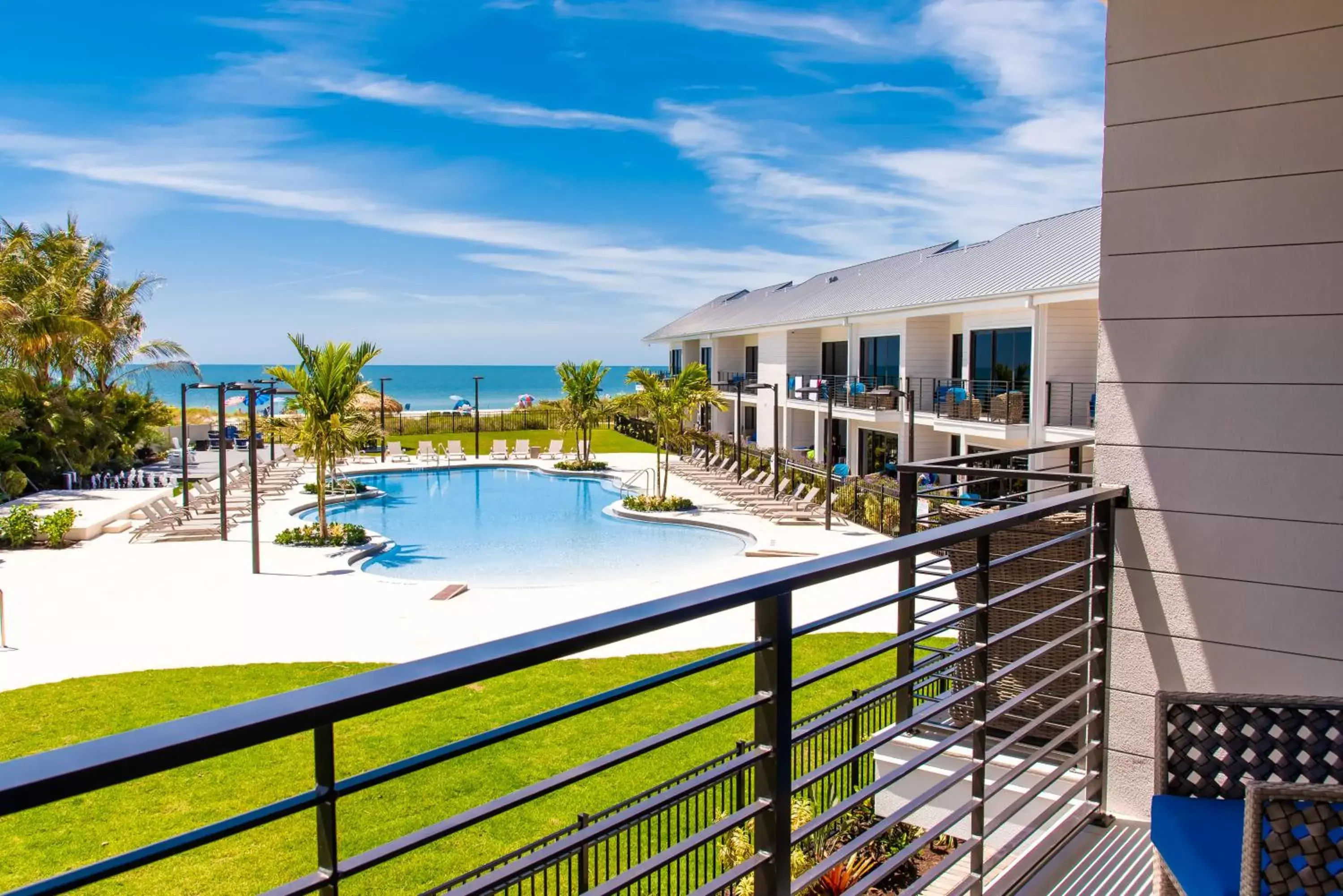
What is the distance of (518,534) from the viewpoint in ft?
83.1

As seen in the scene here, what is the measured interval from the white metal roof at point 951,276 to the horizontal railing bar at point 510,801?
13869mm

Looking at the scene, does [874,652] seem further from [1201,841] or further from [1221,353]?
[1221,353]

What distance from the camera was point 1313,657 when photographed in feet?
11.5

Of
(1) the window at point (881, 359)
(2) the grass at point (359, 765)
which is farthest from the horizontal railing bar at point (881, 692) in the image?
(1) the window at point (881, 359)

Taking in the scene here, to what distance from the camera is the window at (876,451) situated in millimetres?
27625

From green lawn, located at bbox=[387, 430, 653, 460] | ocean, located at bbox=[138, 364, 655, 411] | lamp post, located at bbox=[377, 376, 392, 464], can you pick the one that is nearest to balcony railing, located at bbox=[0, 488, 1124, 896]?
lamp post, located at bbox=[377, 376, 392, 464]

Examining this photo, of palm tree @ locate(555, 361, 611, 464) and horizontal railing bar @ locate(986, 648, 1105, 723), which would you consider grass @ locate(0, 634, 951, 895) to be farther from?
palm tree @ locate(555, 361, 611, 464)

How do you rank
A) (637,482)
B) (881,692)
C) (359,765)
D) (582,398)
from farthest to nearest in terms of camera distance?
(582,398), (637,482), (359,765), (881,692)

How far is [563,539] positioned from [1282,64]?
22.0 meters

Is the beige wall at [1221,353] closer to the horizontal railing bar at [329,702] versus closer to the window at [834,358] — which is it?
the horizontal railing bar at [329,702]

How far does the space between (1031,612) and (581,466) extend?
107 ft

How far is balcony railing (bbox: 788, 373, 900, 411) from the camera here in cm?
2516

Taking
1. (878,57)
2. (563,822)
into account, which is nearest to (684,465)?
(563,822)

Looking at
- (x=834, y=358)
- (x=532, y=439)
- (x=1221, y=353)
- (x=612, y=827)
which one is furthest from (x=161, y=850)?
(x=532, y=439)
